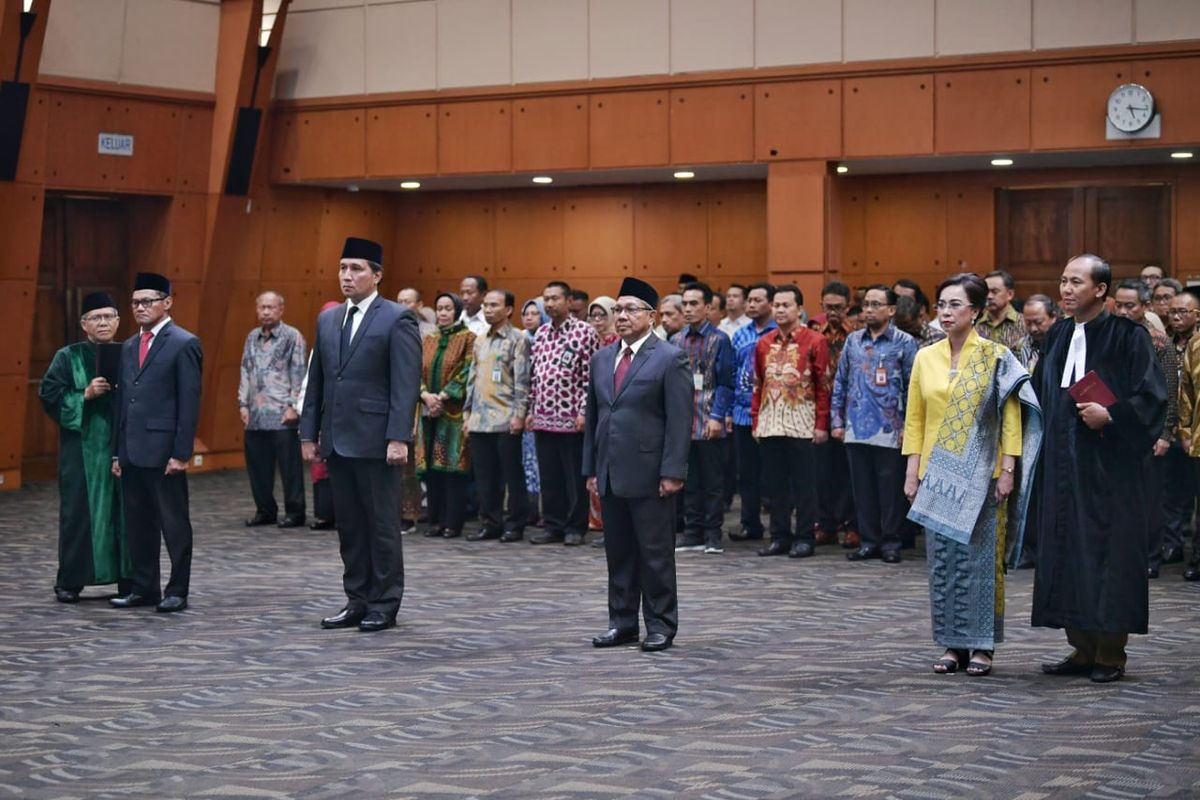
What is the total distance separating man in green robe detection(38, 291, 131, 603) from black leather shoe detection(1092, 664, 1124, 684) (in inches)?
209

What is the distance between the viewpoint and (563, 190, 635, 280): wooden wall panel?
62.0 ft

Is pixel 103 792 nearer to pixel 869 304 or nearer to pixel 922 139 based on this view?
pixel 869 304

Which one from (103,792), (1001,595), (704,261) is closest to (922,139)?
(704,261)

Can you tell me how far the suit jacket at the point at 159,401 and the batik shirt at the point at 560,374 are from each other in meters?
3.19

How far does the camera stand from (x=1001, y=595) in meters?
7.25

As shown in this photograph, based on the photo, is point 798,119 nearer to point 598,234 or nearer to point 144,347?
point 598,234

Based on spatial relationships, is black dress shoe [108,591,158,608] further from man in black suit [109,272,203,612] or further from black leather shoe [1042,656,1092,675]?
black leather shoe [1042,656,1092,675]

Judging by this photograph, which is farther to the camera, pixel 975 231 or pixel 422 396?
Answer: pixel 975 231

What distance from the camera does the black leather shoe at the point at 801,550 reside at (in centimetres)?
1132

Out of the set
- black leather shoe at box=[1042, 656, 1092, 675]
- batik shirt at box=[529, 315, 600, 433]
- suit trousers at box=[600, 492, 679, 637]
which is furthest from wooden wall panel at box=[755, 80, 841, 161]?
black leather shoe at box=[1042, 656, 1092, 675]

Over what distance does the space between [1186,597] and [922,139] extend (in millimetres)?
6956

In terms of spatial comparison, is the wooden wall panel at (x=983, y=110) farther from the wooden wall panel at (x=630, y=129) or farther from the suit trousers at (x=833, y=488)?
the suit trousers at (x=833, y=488)

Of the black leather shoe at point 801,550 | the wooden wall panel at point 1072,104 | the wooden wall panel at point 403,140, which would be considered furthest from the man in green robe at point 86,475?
the wooden wall panel at point 1072,104

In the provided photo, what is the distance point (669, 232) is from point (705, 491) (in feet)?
24.6
